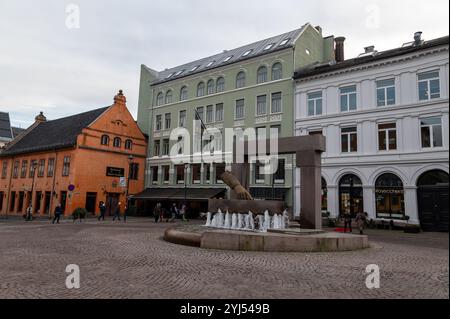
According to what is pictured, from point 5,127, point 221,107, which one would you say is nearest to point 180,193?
point 221,107

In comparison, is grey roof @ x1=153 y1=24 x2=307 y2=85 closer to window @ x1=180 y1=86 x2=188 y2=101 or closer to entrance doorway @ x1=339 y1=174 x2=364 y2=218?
window @ x1=180 y1=86 x2=188 y2=101

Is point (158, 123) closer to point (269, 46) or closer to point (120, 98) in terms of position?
point (120, 98)

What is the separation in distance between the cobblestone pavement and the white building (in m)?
13.6

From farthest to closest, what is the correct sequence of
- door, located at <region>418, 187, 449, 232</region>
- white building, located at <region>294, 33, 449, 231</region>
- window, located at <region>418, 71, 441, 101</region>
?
white building, located at <region>294, 33, 449, 231</region> < window, located at <region>418, 71, 441, 101</region> < door, located at <region>418, 187, 449, 232</region>

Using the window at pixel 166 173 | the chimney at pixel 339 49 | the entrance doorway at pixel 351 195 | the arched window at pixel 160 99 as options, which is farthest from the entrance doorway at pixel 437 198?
the arched window at pixel 160 99

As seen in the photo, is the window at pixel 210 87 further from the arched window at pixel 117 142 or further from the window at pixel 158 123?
the arched window at pixel 117 142

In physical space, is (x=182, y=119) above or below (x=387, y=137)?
above

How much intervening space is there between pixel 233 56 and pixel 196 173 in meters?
14.5

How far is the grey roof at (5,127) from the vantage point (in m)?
64.2

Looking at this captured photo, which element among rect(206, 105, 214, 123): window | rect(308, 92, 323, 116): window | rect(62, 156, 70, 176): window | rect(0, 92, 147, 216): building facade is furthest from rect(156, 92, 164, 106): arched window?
rect(308, 92, 323, 116): window

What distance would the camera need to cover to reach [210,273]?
28.3 ft

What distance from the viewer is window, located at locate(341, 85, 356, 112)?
29.2 m

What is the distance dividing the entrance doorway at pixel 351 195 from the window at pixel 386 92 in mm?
6301
